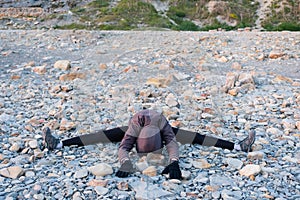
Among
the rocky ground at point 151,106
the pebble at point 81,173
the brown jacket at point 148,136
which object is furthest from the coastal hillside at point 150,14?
the pebble at point 81,173

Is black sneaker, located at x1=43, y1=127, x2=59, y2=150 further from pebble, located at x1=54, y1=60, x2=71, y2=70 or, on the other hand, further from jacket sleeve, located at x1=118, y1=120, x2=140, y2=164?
pebble, located at x1=54, y1=60, x2=71, y2=70

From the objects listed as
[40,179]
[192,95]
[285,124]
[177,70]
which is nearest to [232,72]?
[177,70]

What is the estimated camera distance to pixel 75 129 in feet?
18.0

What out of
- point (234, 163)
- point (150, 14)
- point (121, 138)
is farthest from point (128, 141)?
point (150, 14)

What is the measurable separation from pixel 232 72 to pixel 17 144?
4.61 m

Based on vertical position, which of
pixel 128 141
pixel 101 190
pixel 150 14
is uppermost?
pixel 150 14

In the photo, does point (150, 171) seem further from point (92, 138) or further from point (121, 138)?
point (92, 138)

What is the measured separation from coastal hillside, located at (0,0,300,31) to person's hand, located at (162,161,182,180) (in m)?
14.9

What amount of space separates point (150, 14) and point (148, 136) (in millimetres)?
17866

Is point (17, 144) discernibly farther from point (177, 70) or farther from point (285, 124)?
point (177, 70)

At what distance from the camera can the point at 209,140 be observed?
15.8 feet

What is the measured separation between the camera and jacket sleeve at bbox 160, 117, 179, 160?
4.31 metres

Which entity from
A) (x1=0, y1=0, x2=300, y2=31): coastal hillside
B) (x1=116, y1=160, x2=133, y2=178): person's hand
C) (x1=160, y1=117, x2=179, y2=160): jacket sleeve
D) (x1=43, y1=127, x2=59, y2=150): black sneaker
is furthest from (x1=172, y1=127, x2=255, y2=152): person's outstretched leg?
(x1=0, y1=0, x2=300, y2=31): coastal hillside

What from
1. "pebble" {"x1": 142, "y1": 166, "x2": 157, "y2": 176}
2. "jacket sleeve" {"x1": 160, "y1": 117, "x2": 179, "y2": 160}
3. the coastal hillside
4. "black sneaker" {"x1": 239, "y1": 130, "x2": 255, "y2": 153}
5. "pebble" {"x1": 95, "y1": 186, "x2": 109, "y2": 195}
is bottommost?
"pebble" {"x1": 95, "y1": 186, "x2": 109, "y2": 195}
